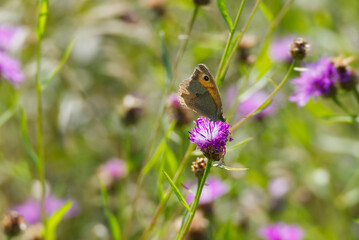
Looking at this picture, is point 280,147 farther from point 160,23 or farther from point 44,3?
point 44,3

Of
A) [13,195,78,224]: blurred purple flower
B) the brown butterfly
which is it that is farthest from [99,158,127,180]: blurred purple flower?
the brown butterfly

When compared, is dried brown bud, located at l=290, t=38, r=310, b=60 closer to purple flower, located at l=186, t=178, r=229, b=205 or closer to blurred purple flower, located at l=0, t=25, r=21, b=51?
purple flower, located at l=186, t=178, r=229, b=205

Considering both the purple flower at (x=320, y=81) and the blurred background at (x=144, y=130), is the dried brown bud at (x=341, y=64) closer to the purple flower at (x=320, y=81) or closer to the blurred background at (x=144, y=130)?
the purple flower at (x=320, y=81)

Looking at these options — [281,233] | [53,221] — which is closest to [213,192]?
[281,233]

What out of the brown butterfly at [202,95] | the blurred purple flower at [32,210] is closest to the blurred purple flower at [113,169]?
the blurred purple flower at [32,210]

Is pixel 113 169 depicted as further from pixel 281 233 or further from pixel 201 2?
pixel 201 2

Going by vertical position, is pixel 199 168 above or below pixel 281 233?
above
